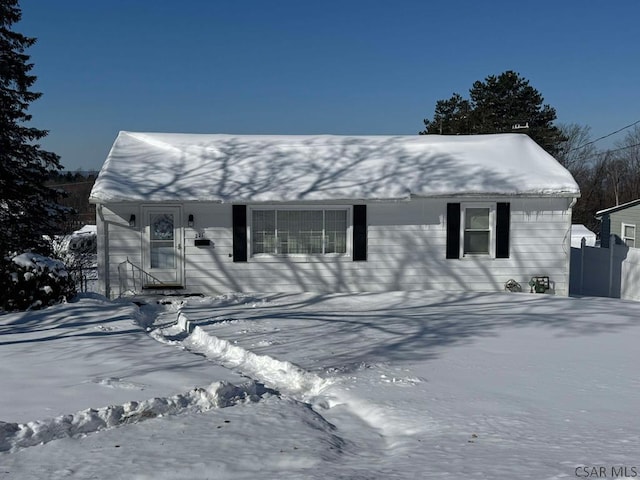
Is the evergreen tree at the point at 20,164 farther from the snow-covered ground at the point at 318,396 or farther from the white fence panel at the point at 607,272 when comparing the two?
the white fence panel at the point at 607,272

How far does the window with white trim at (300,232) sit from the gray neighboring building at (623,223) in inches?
594

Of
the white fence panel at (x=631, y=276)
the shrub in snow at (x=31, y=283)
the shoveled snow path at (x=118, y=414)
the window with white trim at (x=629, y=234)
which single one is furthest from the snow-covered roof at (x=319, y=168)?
the window with white trim at (x=629, y=234)

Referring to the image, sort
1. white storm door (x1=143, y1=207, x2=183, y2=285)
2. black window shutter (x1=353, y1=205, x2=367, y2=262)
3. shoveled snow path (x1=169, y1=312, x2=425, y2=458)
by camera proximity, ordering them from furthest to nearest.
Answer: black window shutter (x1=353, y1=205, x2=367, y2=262)
white storm door (x1=143, y1=207, x2=183, y2=285)
shoveled snow path (x1=169, y1=312, x2=425, y2=458)

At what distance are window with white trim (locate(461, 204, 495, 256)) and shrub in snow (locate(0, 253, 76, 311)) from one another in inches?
339

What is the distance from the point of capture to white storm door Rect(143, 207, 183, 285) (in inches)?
484

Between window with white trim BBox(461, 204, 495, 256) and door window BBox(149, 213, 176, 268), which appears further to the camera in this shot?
window with white trim BBox(461, 204, 495, 256)

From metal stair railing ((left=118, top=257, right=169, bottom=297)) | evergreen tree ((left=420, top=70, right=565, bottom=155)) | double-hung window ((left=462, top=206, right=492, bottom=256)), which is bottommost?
metal stair railing ((left=118, top=257, right=169, bottom=297))

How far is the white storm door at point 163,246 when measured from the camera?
1230 cm

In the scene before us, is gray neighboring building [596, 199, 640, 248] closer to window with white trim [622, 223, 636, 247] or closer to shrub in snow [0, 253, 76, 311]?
window with white trim [622, 223, 636, 247]

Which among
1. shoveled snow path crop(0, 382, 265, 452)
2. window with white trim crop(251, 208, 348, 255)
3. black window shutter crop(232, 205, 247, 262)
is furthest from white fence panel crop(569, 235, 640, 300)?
shoveled snow path crop(0, 382, 265, 452)

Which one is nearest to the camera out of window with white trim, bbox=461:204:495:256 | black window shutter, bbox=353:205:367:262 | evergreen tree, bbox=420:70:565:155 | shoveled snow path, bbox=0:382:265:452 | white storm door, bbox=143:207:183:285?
shoveled snow path, bbox=0:382:265:452

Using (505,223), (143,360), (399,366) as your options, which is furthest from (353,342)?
(505,223)

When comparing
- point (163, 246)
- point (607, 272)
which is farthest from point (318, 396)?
point (607, 272)

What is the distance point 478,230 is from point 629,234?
13.2 m
